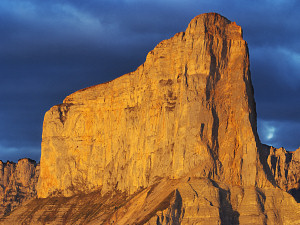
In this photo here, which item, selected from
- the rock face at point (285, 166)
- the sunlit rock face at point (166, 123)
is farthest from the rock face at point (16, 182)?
the rock face at point (285, 166)

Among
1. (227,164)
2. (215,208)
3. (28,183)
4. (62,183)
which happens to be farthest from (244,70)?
(28,183)

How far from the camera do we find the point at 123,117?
466 ft

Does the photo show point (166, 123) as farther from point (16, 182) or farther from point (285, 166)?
point (16, 182)

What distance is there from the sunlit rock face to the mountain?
14 cm

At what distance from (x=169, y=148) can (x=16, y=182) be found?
7370 centimetres

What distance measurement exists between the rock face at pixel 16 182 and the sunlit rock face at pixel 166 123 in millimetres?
34834

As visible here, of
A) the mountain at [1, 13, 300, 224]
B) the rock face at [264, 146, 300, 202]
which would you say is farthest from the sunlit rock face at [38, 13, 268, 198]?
the rock face at [264, 146, 300, 202]

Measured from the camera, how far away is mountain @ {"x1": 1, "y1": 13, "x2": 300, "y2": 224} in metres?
114

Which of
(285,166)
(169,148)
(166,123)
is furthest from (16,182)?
(169,148)

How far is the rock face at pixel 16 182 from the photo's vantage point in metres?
188

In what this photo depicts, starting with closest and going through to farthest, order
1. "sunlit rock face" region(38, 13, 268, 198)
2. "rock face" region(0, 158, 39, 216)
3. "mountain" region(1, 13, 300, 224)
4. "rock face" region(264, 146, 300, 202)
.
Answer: "mountain" region(1, 13, 300, 224)
"sunlit rock face" region(38, 13, 268, 198)
"rock face" region(264, 146, 300, 202)
"rock face" region(0, 158, 39, 216)

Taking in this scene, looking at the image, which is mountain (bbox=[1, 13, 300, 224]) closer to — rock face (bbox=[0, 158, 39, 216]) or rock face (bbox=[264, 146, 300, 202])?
rock face (bbox=[0, 158, 39, 216])

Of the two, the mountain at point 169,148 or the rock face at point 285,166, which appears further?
the rock face at point 285,166

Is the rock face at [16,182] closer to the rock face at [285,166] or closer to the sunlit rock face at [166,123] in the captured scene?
the sunlit rock face at [166,123]
